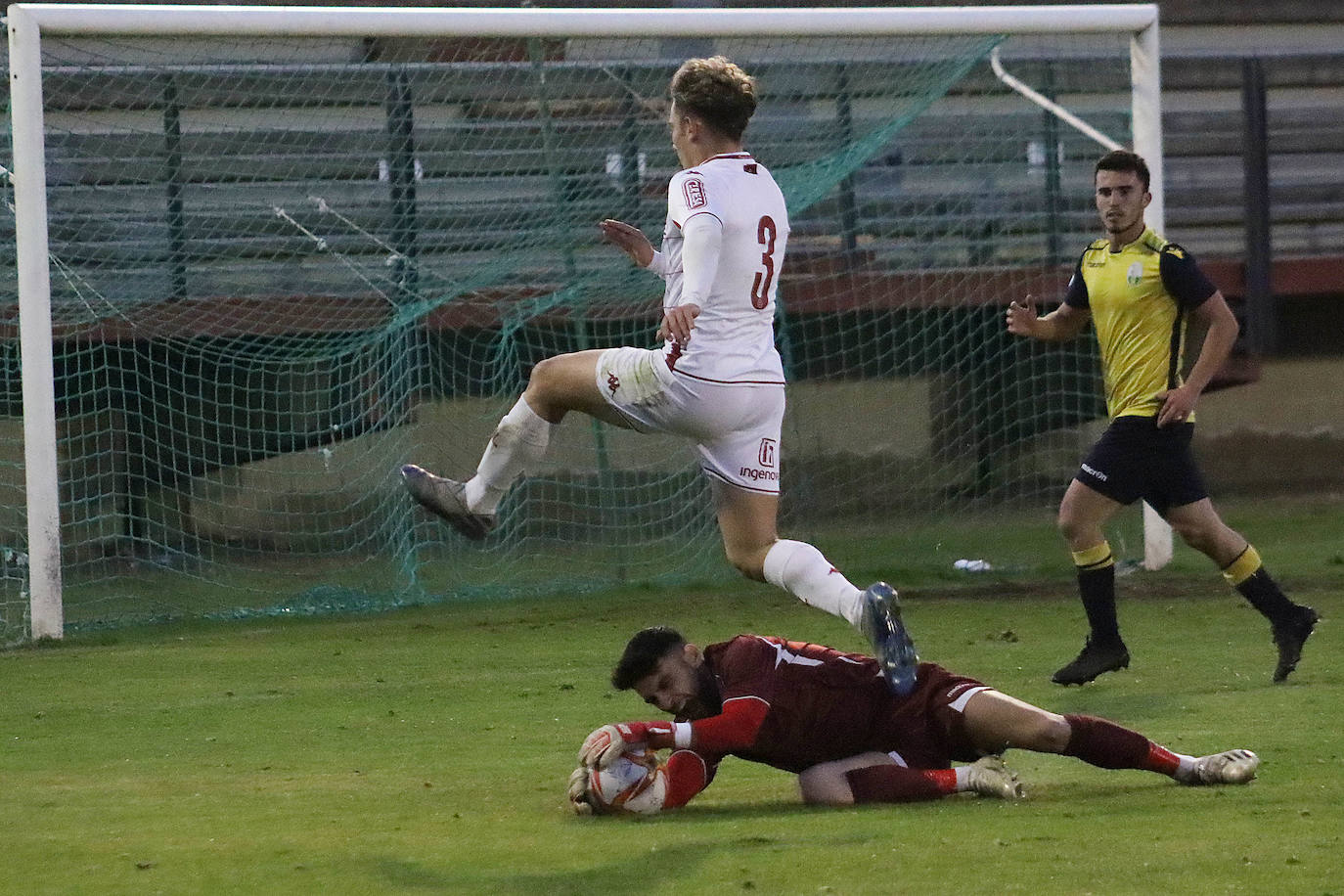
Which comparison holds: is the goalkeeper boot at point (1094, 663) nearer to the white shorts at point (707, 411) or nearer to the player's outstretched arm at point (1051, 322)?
the player's outstretched arm at point (1051, 322)

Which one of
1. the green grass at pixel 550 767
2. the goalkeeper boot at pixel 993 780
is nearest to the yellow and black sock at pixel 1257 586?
the green grass at pixel 550 767

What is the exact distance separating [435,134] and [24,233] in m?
3.44

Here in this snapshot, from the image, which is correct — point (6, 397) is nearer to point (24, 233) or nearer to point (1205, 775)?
point (24, 233)

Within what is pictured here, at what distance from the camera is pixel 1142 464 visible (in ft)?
23.6

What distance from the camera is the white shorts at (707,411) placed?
560 centimetres

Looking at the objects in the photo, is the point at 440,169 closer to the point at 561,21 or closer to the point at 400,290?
the point at 400,290

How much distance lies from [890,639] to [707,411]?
3.22 feet

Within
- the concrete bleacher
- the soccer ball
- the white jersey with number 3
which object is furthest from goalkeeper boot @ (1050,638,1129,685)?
the concrete bleacher

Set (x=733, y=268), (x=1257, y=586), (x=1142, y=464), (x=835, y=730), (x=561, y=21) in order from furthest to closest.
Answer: (x=561, y=21), (x=1257, y=586), (x=1142, y=464), (x=733, y=268), (x=835, y=730)

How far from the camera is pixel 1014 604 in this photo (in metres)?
9.80

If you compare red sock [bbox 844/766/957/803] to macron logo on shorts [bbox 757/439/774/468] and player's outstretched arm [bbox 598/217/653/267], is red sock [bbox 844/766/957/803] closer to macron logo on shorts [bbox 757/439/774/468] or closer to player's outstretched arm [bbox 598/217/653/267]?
macron logo on shorts [bbox 757/439/774/468]

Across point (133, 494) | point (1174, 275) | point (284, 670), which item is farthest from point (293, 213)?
point (1174, 275)

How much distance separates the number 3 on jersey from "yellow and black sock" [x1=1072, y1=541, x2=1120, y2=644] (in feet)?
7.32

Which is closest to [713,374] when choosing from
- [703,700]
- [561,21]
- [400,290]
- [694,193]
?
[694,193]
